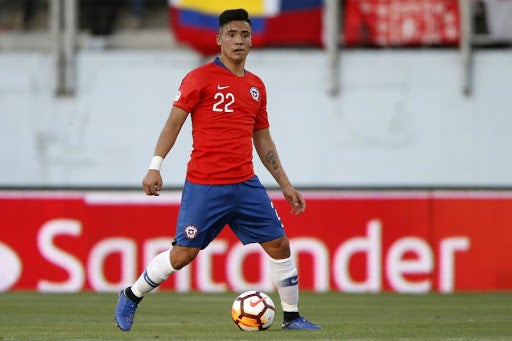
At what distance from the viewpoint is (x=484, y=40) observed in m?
22.5

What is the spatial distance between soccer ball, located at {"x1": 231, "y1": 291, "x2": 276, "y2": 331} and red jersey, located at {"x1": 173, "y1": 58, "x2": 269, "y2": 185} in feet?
2.68

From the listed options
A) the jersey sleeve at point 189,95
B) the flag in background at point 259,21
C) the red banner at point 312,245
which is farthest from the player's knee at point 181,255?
the flag in background at point 259,21

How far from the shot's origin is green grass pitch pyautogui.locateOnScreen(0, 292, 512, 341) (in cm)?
902

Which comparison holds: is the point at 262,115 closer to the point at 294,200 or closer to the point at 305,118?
the point at 294,200

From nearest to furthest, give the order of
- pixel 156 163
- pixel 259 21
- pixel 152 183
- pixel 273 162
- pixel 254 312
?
pixel 152 183, pixel 156 163, pixel 254 312, pixel 273 162, pixel 259 21

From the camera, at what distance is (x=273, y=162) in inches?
372

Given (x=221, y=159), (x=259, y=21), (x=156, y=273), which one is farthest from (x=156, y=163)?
(x=259, y=21)

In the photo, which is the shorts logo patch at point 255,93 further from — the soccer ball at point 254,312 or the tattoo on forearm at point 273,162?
the soccer ball at point 254,312

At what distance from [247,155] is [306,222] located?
7099 mm

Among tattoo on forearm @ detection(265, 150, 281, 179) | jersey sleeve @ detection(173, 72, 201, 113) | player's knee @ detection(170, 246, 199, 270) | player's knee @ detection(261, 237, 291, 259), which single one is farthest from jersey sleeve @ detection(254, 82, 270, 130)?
player's knee @ detection(170, 246, 199, 270)

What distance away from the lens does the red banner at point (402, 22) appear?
882 inches

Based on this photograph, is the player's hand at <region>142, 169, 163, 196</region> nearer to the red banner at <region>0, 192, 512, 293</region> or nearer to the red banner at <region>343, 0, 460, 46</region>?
the red banner at <region>0, 192, 512, 293</region>

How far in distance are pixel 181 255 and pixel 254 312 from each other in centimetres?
65

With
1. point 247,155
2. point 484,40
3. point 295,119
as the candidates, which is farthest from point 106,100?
point 247,155
